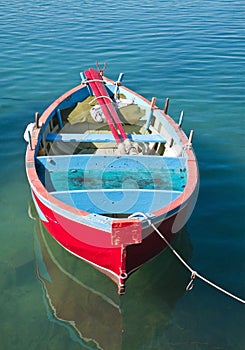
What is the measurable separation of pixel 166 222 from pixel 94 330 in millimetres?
2247

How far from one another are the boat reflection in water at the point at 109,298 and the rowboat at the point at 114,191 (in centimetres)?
68

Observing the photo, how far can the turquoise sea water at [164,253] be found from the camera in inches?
243

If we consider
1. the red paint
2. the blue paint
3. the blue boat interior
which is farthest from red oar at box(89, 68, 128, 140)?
the red paint

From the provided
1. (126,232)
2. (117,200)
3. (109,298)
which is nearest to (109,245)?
(126,232)

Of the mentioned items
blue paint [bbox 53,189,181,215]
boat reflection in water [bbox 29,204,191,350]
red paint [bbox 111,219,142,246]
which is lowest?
boat reflection in water [bbox 29,204,191,350]

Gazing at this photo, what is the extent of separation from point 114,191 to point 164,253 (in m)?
1.85

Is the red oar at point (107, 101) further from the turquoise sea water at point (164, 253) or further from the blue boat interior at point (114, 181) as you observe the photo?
the turquoise sea water at point (164, 253)

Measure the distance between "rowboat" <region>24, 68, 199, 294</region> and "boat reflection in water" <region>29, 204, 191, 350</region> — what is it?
684mm

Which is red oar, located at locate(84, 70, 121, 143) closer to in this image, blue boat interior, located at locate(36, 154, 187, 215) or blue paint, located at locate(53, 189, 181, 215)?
blue boat interior, located at locate(36, 154, 187, 215)

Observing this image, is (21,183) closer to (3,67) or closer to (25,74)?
(25,74)

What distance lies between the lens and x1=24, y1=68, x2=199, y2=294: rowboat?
18.4ft

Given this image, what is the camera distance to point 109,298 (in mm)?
6605

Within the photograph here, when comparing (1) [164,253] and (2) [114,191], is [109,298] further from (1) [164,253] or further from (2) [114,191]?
(2) [114,191]

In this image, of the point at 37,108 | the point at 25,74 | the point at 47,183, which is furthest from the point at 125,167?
the point at 25,74
